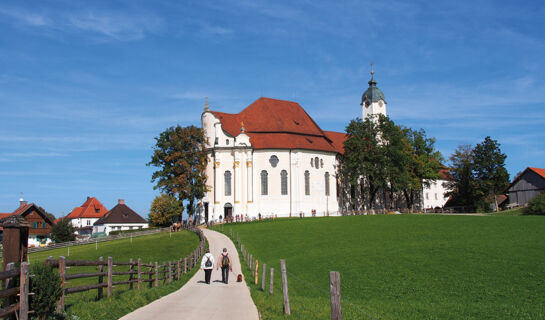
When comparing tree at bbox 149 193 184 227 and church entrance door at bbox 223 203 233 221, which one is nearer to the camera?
tree at bbox 149 193 184 227

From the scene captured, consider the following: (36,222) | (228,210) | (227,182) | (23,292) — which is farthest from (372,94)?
(23,292)

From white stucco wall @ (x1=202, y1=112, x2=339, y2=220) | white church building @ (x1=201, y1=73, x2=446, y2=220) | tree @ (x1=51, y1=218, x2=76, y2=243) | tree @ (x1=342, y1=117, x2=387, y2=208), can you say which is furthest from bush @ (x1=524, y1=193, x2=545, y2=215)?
tree @ (x1=51, y1=218, x2=76, y2=243)

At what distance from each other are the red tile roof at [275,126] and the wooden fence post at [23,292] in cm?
5694

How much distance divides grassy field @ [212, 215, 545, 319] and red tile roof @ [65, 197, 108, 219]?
211 ft

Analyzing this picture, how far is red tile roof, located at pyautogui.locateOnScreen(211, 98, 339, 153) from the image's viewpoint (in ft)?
218

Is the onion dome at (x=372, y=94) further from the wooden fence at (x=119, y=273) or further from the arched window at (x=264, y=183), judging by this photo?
the wooden fence at (x=119, y=273)

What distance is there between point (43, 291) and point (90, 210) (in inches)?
3632

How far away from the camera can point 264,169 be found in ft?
214

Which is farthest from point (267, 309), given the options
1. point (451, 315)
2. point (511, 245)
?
point (511, 245)

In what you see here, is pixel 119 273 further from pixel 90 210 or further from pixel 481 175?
pixel 90 210

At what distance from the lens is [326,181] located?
68688 mm

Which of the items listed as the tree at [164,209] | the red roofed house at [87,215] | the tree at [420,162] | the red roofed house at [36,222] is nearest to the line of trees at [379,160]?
the tree at [420,162]

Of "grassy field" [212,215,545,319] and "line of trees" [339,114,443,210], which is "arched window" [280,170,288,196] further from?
"grassy field" [212,215,545,319]

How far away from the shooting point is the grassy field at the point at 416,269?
13648 mm
